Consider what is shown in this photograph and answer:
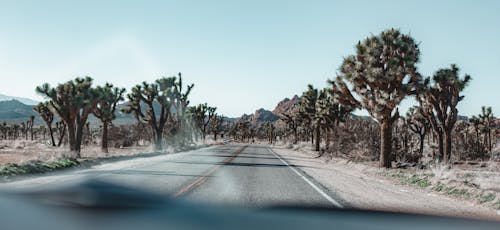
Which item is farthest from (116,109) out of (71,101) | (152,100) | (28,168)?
(28,168)

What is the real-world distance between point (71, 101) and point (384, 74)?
64.6 feet

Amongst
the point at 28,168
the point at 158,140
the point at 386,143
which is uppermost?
the point at 386,143

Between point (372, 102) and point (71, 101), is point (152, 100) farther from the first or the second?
point (372, 102)

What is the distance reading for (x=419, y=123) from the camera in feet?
142

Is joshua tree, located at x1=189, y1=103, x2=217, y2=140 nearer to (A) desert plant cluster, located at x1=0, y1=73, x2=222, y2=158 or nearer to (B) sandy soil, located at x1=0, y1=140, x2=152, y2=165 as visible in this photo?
(A) desert plant cluster, located at x1=0, y1=73, x2=222, y2=158

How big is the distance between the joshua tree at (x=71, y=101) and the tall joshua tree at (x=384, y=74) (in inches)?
678

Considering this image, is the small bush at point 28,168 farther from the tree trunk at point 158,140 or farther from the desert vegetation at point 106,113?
the tree trunk at point 158,140

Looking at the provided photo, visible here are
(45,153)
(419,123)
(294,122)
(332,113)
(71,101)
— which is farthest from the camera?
(294,122)

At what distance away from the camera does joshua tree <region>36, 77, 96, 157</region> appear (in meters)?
27.4

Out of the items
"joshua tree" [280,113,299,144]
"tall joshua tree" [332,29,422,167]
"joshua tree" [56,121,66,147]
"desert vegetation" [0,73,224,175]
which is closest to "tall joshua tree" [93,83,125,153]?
"desert vegetation" [0,73,224,175]

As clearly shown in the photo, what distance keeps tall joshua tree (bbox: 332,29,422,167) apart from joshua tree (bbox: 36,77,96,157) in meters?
17.2

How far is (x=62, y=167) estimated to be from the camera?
1700 cm

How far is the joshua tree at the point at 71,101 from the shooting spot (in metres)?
27.4

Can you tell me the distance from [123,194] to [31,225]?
1.01m
